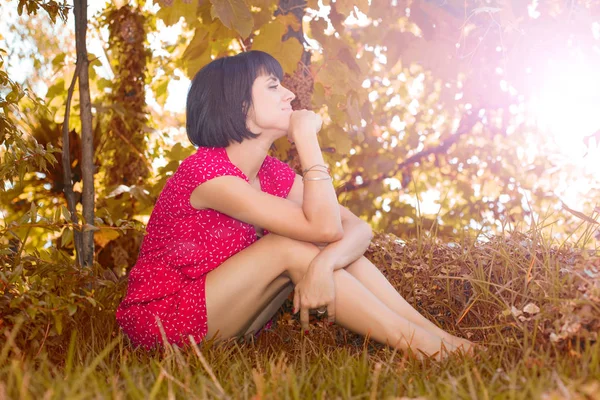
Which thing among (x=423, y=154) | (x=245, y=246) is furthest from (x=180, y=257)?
(x=423, y=154)

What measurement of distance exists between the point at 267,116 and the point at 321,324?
2.89ft

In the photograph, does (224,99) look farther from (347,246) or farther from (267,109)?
(347,246)

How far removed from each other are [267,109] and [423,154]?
11.8ft

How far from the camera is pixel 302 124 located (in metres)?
2.44

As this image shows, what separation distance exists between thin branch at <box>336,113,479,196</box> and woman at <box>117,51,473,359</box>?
9.33 ft

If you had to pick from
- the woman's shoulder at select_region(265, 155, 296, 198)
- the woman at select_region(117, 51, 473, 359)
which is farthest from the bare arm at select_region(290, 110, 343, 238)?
the woman's shoulder at select_region(265, 155, 296, 198)

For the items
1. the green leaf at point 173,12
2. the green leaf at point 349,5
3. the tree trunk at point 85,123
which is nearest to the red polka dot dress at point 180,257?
the tree trunk at point 85,123

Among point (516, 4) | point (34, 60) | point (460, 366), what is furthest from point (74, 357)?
point (34, 60)

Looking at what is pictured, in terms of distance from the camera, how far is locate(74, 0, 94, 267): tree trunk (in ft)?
10.1

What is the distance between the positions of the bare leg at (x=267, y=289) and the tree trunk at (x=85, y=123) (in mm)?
1070

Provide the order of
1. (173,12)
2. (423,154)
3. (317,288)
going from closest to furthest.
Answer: (317,288) < (173,12) < (423,154)

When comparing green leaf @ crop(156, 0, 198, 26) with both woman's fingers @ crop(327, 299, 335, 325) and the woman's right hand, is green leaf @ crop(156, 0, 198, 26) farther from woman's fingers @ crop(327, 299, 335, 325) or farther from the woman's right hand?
woman's fingers @ crop(327, 299, 335, 325)

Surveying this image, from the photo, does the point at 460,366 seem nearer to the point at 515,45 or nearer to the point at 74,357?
the point at 74,357

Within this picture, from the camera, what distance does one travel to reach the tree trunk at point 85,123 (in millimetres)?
3064
